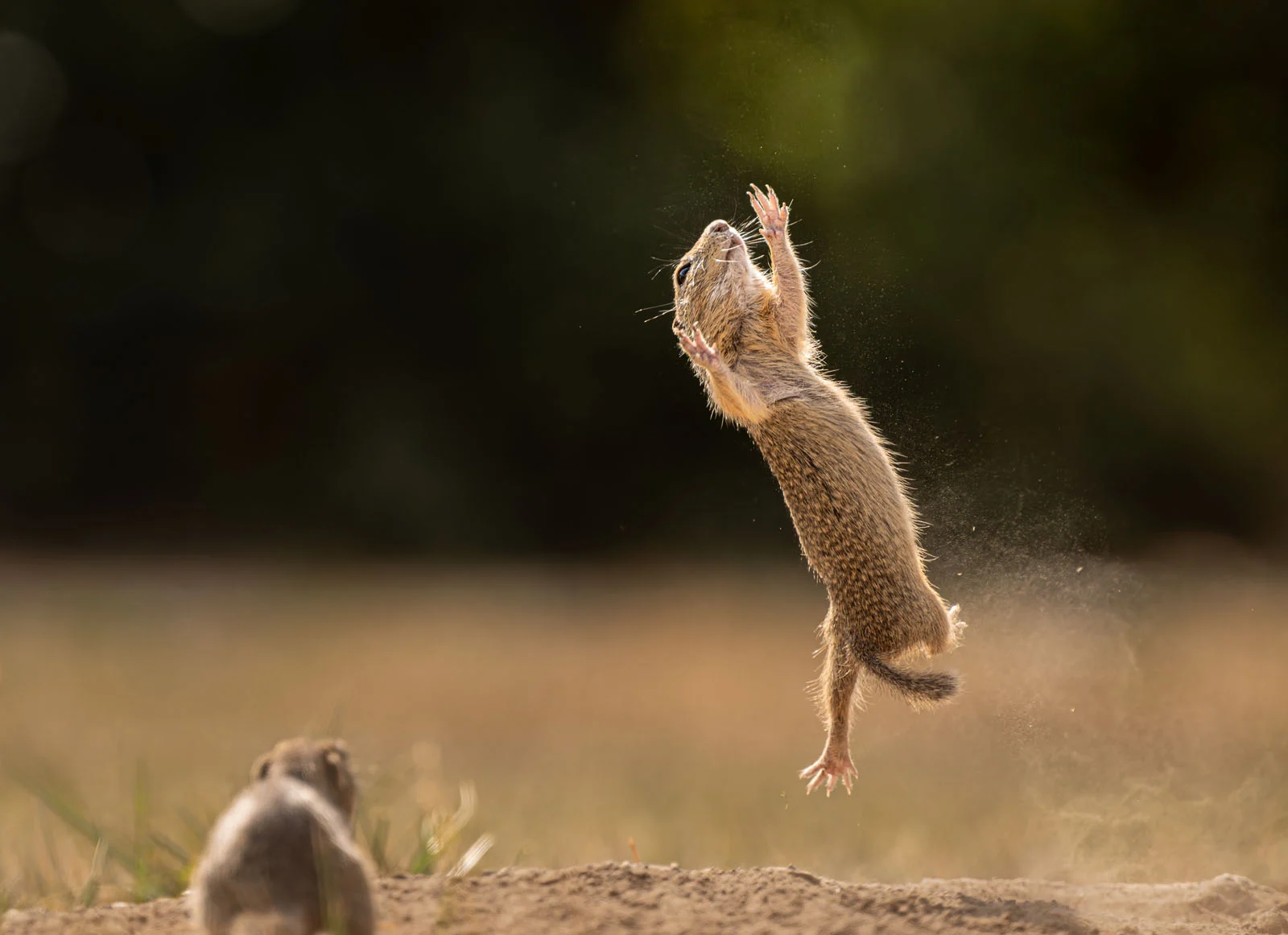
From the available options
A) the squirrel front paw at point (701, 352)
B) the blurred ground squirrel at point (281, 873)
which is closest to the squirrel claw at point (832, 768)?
the squirrel front paw at point (701, 352)

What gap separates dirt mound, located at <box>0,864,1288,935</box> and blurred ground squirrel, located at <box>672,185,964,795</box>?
59cm

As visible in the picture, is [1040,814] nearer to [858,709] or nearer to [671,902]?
[858,709]

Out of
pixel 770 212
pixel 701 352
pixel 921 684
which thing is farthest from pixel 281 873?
pixel 770 212

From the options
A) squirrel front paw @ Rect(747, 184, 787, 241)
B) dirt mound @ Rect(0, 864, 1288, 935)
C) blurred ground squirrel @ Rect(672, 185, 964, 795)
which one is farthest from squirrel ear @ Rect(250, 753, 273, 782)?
squirrel front paw @ Rect(747, 184, 787, 241)

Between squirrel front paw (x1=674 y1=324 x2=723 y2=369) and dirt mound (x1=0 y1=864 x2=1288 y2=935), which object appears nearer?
dirt mound (x1=0 y1=864 x2=1288 y2=935)

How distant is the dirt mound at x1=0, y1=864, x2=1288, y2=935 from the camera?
3.57m

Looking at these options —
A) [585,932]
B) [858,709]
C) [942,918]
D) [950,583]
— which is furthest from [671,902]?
[950,583]

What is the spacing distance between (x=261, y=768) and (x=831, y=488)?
195cm

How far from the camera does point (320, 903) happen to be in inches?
112

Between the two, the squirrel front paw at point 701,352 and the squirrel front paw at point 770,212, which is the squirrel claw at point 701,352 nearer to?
the squirrel front paw at point 701,352

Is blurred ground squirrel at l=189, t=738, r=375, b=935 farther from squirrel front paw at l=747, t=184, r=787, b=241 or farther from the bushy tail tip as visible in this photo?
squirrel front paw at l=747, t=184, r=787, b=241

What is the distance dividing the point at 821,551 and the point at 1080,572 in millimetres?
1193

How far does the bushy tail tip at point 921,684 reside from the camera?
4215mm

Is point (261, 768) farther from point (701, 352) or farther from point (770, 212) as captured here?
point (770, 212)
